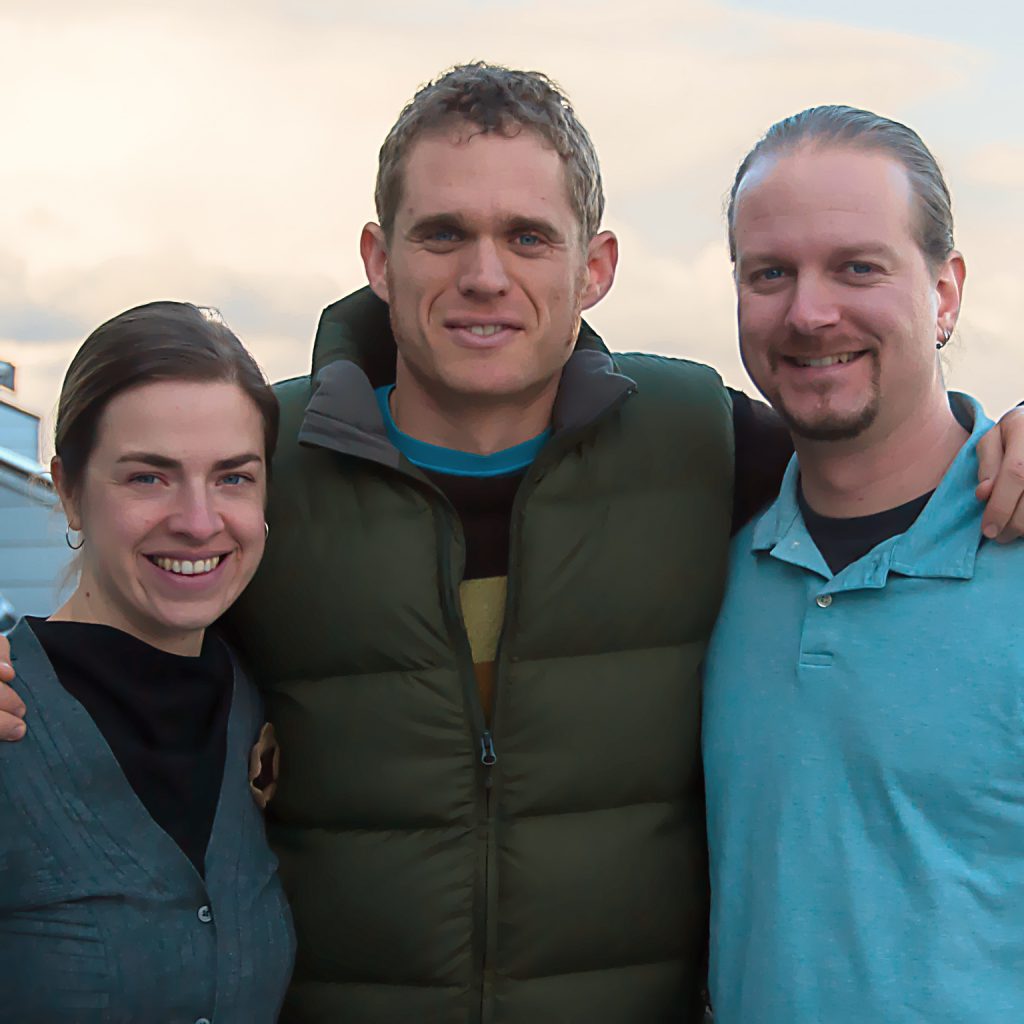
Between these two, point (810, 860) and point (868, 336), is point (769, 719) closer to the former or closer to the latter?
point (810, 860)

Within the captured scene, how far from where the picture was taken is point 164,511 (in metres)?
2.27

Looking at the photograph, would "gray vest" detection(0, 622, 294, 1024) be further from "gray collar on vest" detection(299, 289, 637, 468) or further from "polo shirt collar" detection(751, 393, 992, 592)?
"polo shirt collar" detection(751, 393, 992, 592)

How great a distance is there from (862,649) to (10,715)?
1.48 m

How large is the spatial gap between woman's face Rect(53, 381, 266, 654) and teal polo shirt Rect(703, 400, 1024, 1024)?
1.05 meters

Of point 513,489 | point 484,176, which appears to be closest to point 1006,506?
point 513,489

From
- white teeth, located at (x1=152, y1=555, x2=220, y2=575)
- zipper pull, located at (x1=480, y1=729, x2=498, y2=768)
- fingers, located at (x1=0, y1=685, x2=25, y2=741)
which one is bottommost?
zipper pull, located at (x1=480, y1=729, x2=498, y2=768)

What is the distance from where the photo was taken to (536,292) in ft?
8.54

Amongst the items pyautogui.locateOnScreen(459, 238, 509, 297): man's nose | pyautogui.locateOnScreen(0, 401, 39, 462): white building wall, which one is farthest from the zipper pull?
pyautogui.locateOnScreen(0, 401, 39, 462): white building wall

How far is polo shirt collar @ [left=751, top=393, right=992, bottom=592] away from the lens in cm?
221

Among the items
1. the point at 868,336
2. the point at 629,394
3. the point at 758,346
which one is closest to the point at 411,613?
the point at 629,394

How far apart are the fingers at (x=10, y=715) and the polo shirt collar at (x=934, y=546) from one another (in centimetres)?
141

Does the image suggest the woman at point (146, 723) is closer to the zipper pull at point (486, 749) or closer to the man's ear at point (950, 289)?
the zipper pull at point (486, 749)

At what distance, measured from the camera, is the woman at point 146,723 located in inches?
82.5

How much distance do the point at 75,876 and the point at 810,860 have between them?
127 centimetres
